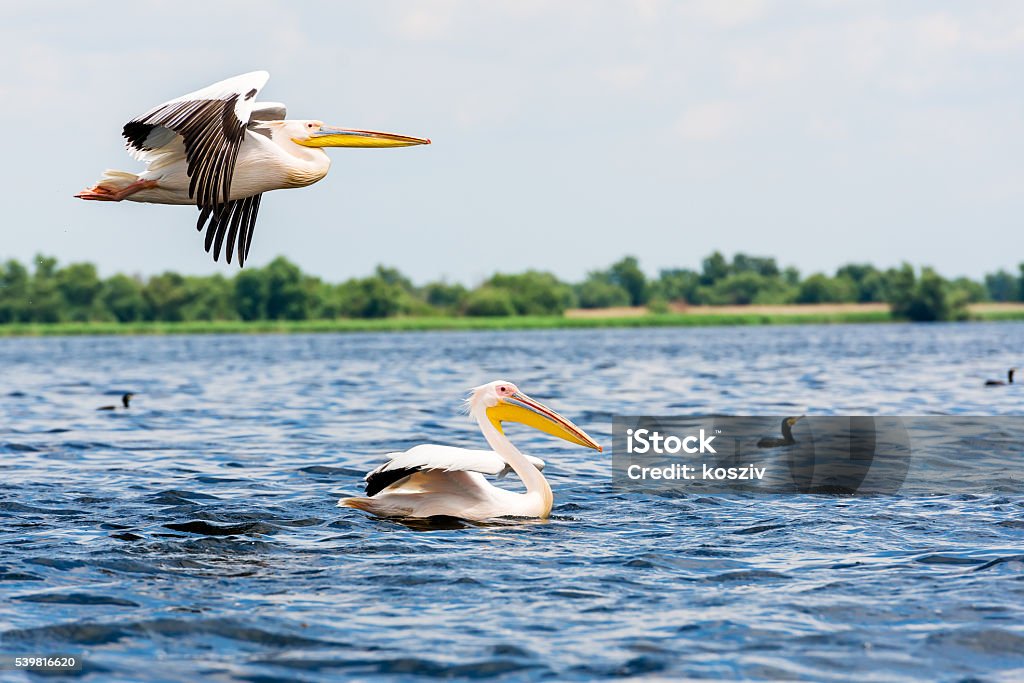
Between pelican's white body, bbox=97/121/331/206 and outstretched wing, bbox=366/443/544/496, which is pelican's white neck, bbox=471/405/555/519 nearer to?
outstretched wing, bbox=366/443/544/496

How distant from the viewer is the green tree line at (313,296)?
10250cm

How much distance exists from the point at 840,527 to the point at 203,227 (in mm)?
4930

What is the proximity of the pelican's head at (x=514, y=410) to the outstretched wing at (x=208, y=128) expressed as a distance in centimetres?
385

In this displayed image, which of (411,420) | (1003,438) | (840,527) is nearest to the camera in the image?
(840,527)

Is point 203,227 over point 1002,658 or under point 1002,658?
over

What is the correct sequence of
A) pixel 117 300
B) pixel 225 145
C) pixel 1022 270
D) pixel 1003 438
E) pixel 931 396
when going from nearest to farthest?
pixel 225 145 → pixel 1003 438 → pixel 931 396 → pixel 117 300 → pixel 1022 270

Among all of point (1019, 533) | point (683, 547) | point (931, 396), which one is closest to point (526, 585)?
point (683, 547)

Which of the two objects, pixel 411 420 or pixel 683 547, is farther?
pixel 411 420

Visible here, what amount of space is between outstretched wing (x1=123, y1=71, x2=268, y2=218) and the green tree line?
8680 cm

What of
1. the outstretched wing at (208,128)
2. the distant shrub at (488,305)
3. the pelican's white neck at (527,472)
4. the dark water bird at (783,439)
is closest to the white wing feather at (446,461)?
the pelican's white neck at (527,472)

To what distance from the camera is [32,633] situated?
594 cm

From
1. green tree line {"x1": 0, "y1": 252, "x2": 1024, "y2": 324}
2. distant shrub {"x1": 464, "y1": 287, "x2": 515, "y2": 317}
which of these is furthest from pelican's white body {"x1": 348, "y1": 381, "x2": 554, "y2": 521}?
distant shrub {"x1": 464, "y1": 287, "x2": 515, "y2": 317}

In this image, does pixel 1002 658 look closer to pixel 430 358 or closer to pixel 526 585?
pixel 526 585

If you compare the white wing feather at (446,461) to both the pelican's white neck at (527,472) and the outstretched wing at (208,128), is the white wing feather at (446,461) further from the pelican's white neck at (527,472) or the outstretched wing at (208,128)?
the outstretched wing at (208,128)
